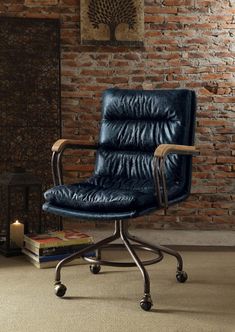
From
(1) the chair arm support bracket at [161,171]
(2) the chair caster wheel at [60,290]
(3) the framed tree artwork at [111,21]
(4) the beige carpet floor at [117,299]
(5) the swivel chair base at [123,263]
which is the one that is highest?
(3) the framed tree artwork at [111,21]

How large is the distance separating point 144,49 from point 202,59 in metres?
0.44

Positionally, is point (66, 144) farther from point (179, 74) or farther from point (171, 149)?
point (179, 74)

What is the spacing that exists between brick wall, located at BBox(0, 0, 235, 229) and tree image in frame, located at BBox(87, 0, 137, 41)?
0.42ft

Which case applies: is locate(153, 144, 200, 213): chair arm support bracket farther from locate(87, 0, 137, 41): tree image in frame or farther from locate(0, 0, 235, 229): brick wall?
locate(87, 0, 137, 41): tree image in frame

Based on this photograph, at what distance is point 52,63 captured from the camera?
394 cm

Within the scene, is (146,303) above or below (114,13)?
below

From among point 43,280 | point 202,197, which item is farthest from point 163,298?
point 202,197

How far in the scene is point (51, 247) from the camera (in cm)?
311

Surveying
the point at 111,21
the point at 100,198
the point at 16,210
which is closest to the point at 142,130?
the point at 100,198

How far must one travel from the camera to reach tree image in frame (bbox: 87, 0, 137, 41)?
4.04 meters

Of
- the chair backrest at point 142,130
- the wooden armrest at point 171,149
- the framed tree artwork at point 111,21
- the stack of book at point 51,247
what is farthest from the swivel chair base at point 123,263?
the framed tree artwork at point 111,21

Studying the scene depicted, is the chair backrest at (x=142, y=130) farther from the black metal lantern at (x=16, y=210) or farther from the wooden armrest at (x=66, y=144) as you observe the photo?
the black metal lantern at (x=16, y=210)

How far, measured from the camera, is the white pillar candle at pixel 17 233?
341 cm

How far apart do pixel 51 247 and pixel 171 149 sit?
972 millimetres
